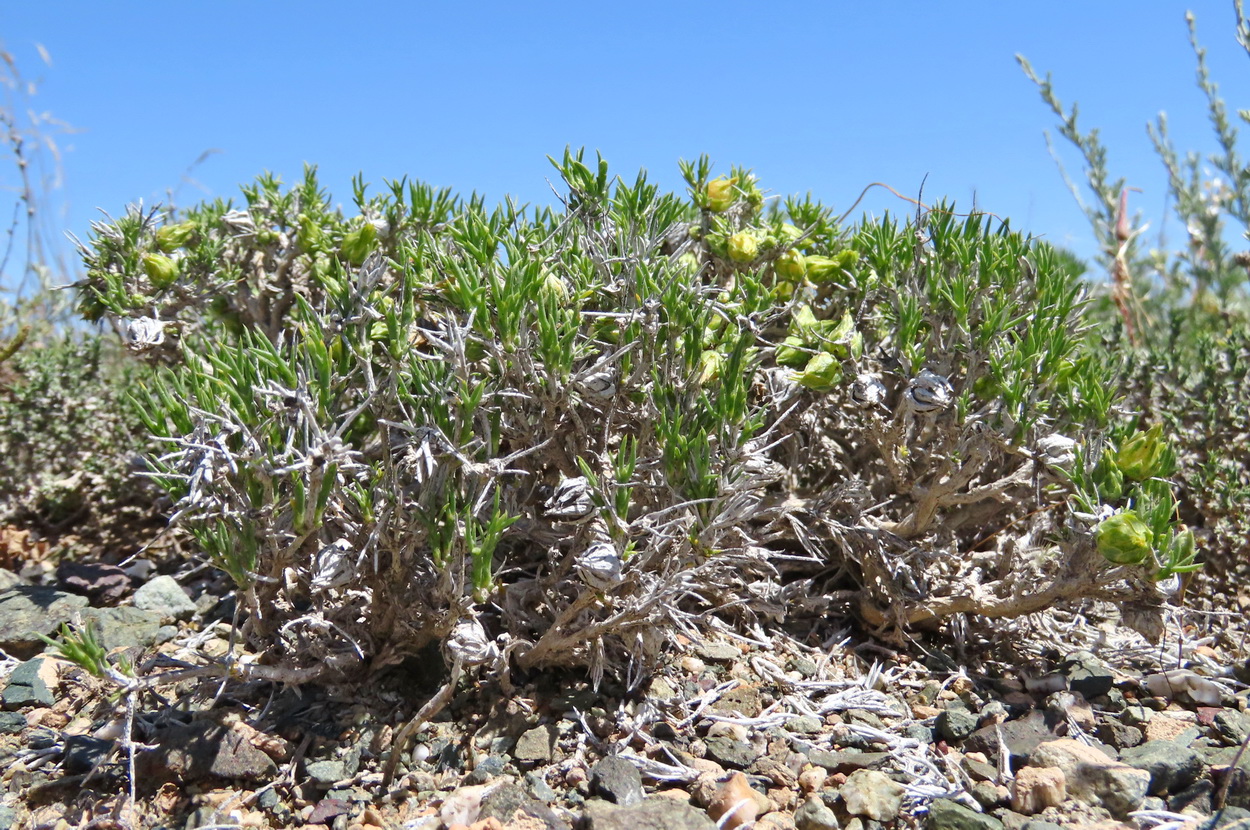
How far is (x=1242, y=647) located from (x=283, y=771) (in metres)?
2.74

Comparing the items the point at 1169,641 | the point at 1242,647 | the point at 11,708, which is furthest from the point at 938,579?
the point at 11,708

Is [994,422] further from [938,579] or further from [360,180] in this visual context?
[360,180]

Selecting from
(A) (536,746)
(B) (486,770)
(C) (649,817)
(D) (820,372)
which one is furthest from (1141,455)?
(B) (486,770)

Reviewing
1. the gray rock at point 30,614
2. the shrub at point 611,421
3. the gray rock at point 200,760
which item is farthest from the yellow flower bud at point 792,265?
the gray rock at point 30,614

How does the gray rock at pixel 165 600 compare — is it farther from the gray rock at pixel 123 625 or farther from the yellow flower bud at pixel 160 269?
the yellow flower bud at pixel 160 269

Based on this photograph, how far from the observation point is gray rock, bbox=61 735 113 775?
2174mm

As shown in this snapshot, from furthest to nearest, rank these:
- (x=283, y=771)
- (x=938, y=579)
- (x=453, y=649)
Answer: (x=938, y=579) < (x=283, y=771) < (x=453, y=649)

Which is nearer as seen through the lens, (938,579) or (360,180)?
(938,579)

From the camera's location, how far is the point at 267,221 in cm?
301

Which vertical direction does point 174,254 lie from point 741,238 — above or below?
above

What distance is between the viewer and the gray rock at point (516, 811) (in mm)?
1936

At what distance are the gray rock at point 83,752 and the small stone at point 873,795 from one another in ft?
5.57

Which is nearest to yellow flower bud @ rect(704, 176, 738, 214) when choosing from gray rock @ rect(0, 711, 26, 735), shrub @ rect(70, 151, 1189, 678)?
shrub @ rect(70, 151, 1189, 678)

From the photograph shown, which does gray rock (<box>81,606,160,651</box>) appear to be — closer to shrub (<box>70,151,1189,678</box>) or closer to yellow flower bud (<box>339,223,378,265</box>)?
shrub (<box>70,151,1189,678</box>)
